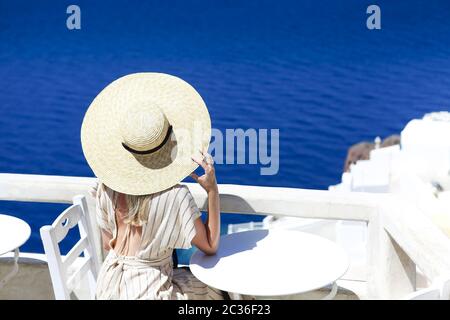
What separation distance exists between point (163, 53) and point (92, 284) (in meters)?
20.6

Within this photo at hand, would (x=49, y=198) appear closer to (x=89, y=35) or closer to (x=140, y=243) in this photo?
(x=140, y=243)

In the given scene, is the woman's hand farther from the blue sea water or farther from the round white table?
the blue sea water

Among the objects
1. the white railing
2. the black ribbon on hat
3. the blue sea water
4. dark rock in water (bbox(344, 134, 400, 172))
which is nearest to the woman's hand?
the black ribbon on hat

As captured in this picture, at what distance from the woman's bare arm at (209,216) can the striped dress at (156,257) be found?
0.16 ft

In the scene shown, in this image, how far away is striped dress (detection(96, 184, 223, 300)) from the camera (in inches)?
91.0

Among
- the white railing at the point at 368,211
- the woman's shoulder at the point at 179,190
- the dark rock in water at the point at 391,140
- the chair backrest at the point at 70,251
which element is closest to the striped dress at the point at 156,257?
the woman's shoulder at the point at 179,190

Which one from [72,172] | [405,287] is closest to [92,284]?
[405,287]

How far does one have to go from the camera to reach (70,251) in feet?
8.40

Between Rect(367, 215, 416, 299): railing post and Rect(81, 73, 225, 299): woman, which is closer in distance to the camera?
Rect(81, 73, 225, 299): woman

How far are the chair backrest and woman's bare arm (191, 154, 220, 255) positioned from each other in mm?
470

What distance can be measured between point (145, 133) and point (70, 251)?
1.98 ft

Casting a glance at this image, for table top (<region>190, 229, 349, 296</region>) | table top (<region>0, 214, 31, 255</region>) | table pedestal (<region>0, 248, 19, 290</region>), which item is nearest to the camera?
table top (<region>190, 229, 349, 296</region>)

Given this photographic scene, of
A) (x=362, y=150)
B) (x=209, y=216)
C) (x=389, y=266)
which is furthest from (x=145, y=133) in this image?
(x=362, y=150)
